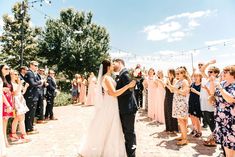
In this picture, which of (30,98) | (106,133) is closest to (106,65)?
(106,133)

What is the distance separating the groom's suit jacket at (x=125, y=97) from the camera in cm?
529

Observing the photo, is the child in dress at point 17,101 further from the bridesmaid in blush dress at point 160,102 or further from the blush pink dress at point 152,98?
the blush pink dress at point 152,98

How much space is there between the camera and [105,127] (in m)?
5.68

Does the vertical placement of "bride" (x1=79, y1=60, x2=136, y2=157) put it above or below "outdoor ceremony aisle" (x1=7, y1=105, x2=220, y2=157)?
above

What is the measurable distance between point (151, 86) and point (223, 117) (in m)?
6.89

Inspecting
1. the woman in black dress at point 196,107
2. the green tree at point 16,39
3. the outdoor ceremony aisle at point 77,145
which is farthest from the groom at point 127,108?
the green tree at point 16,39

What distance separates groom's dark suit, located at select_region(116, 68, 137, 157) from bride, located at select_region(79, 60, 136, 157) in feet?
0.55

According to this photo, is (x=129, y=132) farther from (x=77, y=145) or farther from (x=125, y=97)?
(x=77, y=145)

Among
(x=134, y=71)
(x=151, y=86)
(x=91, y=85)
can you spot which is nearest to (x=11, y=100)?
(x=134, y=71)

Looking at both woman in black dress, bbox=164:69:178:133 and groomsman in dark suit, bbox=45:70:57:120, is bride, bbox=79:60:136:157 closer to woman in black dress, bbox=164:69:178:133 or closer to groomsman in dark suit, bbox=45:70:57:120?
woman in black dress, bbox=164:69:178:133

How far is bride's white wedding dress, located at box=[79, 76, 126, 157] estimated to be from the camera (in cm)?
558

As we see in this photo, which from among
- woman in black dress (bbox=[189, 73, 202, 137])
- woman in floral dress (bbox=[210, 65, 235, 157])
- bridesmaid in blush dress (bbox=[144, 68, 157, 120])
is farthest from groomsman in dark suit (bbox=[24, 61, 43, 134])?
woman in floral dress (bbox=[210, 65, 235, 157])

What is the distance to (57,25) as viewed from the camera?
1569 inches

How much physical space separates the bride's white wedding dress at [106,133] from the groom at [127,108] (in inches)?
6.8
